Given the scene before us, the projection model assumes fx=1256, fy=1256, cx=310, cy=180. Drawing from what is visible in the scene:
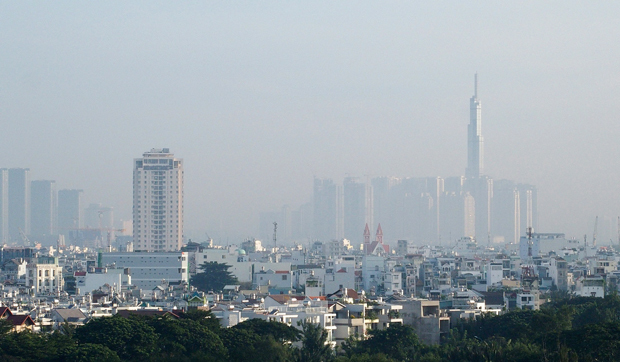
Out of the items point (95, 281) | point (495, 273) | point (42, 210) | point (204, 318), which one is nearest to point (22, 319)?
point (204, 318)


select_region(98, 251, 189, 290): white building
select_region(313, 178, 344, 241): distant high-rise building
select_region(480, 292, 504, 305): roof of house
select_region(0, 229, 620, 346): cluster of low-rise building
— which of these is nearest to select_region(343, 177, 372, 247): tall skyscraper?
select_region(313, 178, 344, 241): distant high-rise building

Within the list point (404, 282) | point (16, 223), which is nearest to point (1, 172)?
point (16, 223)

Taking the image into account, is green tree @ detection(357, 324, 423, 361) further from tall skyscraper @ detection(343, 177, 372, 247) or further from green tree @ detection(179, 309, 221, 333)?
tall skyscraper @ detection(343, 177, 372, 247)

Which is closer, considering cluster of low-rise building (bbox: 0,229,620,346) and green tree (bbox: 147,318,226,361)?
green tree (bbox: 147,318,226,361)

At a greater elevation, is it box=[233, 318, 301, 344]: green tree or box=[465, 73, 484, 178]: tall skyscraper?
box=[465, 73, 484, 178]: tall skyscraper

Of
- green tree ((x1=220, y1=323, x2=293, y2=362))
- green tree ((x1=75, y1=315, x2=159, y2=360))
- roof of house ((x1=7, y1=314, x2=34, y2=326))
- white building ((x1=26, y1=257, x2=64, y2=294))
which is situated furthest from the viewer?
white building ((x1=26, y1=257, x2=64, y2=294))

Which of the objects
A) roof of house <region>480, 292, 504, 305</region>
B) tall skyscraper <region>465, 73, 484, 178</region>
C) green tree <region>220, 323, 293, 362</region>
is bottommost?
roof of house <region>480, 292, 504, 305</region>

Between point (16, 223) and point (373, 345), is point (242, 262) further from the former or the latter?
point (16, 223)

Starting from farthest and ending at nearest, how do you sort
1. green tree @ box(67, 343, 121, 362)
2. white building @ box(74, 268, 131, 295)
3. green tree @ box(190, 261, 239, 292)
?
green tree @ box(190, 261, 239, 292), white building @ box(74, 268, 131, 295), green tree @ box(67, 343, 121, 362)
